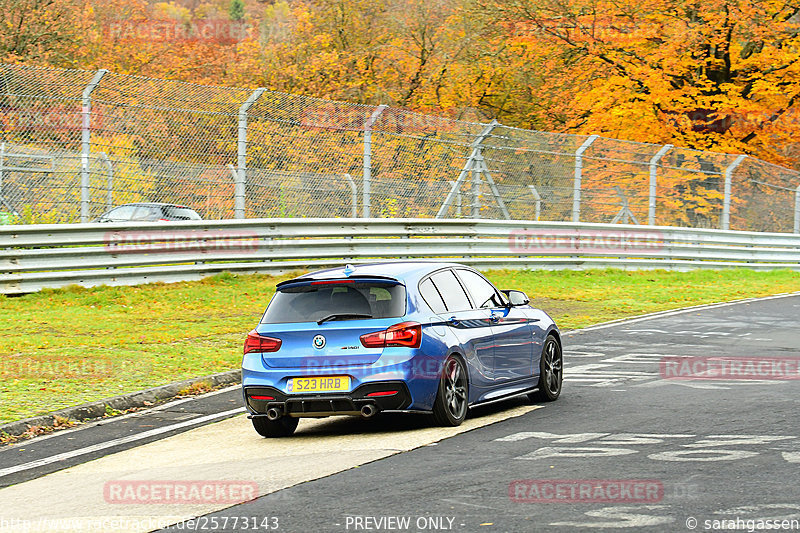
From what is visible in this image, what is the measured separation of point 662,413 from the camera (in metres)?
9.51

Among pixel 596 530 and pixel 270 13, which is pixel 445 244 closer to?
pixel 596 530

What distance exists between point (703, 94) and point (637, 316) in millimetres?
20440

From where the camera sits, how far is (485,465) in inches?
295

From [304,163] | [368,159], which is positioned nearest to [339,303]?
[304,163]

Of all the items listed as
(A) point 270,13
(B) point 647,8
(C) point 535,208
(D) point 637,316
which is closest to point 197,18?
(A) point 270,13

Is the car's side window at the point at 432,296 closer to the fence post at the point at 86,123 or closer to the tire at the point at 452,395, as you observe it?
the tire at the point at 452,395

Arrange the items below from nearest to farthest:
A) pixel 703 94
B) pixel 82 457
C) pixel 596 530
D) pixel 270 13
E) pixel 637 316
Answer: pixel 596 530
pixel 82 457
pixel 637 316
pixel 703 94
pixel 270 13

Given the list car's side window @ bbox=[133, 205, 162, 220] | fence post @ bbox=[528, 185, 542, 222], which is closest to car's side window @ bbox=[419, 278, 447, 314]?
car's side window @ bbox=[133, 205, 162, 220]

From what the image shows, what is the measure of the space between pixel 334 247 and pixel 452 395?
12.8 metres

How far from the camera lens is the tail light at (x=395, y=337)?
8.82 metres

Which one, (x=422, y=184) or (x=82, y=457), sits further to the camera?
(x=422, y=184)

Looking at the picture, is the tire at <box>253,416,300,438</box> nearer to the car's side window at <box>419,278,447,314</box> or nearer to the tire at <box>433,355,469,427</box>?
the tire at <box>433,355,469,427</box>

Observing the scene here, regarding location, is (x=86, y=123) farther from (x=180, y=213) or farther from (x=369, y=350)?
(x=369, y=350)

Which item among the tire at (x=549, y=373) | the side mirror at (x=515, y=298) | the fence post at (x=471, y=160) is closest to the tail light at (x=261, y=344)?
the side mirror at (x=515, y=298)
